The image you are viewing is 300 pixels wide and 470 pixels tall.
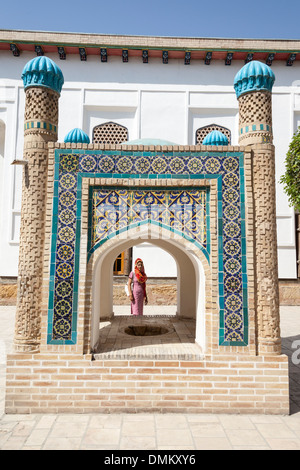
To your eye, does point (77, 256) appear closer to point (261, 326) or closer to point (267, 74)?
point (261, 326)

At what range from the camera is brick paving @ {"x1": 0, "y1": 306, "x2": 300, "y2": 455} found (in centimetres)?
253

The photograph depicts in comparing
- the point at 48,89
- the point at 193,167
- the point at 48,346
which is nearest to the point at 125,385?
the point at 48,346

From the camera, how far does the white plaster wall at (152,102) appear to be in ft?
33.1

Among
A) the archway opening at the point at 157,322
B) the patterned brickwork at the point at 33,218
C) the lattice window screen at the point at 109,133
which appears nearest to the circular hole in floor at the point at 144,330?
the archway opening at the point at 157,322

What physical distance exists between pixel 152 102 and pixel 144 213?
801 cm

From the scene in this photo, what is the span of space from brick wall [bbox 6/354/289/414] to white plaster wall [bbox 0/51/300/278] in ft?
22.4

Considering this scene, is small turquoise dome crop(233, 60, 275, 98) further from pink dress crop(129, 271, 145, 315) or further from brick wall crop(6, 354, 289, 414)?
pink dress crop(129, 271, 145, 315)

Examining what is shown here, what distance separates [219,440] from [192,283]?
115 inches

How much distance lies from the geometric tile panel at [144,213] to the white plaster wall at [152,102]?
6.72m

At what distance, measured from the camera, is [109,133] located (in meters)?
10.5

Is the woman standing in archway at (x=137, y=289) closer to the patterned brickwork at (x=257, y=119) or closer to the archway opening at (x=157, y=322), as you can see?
the archway opening at (x=157, y=322)

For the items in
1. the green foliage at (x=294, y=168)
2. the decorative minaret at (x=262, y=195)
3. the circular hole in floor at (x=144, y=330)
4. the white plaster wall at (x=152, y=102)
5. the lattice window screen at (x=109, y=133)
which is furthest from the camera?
the lattice window screen at (x=109, y=133)

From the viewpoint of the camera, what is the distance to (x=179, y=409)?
314 centimetres

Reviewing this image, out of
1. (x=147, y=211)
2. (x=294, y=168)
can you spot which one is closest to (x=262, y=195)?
(x=147, y=211)
